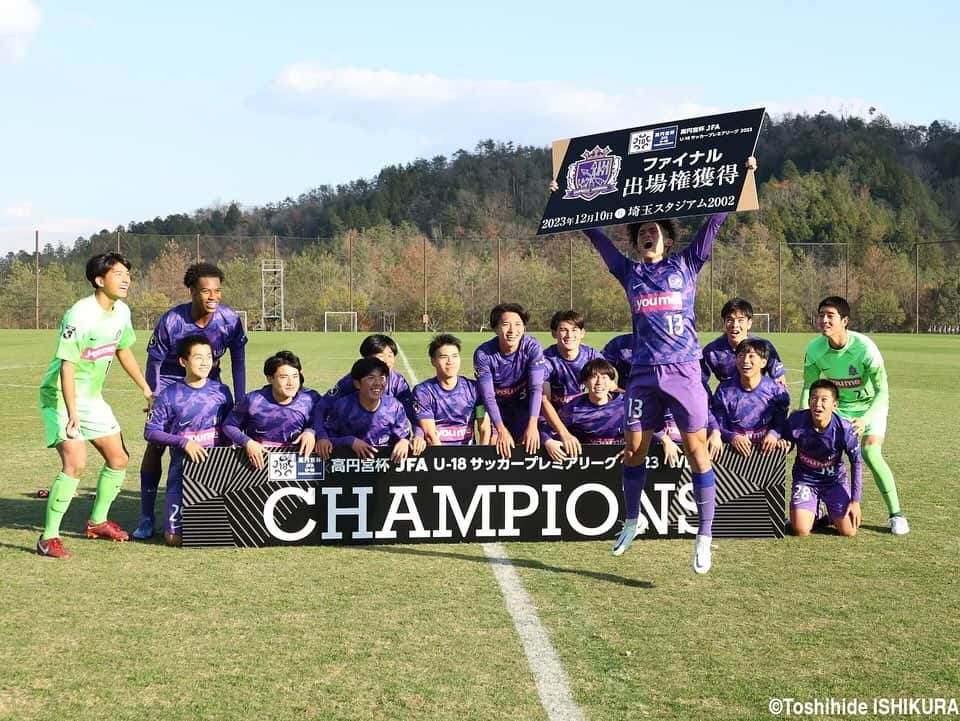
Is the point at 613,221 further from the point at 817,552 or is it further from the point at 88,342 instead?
the point at 88,342

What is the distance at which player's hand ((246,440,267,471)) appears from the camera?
235 inches

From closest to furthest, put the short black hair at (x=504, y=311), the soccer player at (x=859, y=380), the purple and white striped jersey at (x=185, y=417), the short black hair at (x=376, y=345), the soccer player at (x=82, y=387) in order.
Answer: the soccer player at (x=82, y=387), the purple and white striped jersey at (x=185, y=417), the soccer player at (x=859, y=380), the short black hair at (x=504, y=311), the short black hair at (x=376, y=345)

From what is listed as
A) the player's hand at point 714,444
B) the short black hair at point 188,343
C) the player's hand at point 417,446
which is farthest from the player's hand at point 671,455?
the short black hair at point 188,343

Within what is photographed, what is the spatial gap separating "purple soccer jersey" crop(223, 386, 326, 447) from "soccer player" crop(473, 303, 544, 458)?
1118 millimetres

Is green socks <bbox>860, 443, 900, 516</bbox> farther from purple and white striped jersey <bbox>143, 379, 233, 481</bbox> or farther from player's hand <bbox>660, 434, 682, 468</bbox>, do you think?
purple and white striped jersey <bbox>143, 379, 233, 481</bbox>

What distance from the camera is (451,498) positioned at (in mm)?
6168

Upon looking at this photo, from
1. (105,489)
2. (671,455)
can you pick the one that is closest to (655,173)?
(671,455)

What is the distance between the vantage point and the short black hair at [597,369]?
22.6 ft

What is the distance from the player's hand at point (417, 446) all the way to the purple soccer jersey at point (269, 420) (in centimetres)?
58

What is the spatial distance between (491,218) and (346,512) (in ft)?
410

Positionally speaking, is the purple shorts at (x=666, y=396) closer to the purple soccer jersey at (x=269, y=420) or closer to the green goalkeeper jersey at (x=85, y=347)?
the purple soccer jersey at (x=269, y=420)

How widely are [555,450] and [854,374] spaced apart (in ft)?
6.96

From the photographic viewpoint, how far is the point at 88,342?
575cm

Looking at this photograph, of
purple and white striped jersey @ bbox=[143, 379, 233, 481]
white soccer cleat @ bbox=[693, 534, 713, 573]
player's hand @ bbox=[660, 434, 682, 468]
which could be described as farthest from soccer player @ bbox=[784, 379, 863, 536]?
purple and white striped jersey @ bbox=[143, 379, 233, 481]
